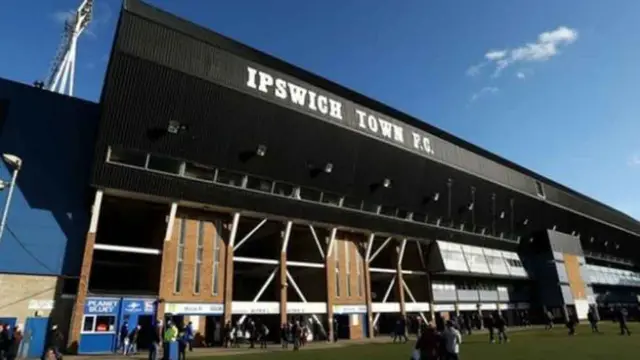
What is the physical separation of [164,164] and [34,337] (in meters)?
12.5

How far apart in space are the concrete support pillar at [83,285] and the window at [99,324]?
0.53 m

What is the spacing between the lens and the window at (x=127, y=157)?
28083 millimetres

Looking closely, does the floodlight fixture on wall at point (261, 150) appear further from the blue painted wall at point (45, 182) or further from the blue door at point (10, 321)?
the blue door at point (10, 321)

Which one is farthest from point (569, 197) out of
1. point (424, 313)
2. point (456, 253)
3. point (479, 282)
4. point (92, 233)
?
point (92, 233)

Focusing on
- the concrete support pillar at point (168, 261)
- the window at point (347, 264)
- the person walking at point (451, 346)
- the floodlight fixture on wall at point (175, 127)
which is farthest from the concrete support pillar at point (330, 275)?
the person walking at point (451, 346)

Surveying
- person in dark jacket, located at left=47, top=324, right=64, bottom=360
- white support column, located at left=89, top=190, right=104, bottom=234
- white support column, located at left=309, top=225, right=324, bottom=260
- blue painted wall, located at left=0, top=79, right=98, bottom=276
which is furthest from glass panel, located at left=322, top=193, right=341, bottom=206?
person in dark jacket, located at left=47, top=324, right=64, bottom=360

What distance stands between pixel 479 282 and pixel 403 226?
1716 cm

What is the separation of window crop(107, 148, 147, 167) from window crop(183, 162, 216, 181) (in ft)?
9.46

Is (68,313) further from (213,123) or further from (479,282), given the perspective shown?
(479,282)

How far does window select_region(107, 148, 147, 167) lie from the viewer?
2808 cm

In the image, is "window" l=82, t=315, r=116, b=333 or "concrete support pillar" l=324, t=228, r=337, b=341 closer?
"window" l=82, t=315, r=116, b=333

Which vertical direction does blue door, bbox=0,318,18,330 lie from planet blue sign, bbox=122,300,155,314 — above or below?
below

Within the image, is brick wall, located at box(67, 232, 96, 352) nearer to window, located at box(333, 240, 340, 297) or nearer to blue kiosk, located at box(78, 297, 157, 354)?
blue kiosk, located at box(78, 297, 157, 354)

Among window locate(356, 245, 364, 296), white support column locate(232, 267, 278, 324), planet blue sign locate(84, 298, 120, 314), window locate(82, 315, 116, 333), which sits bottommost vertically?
window locate(82, 315, 116, 333)
